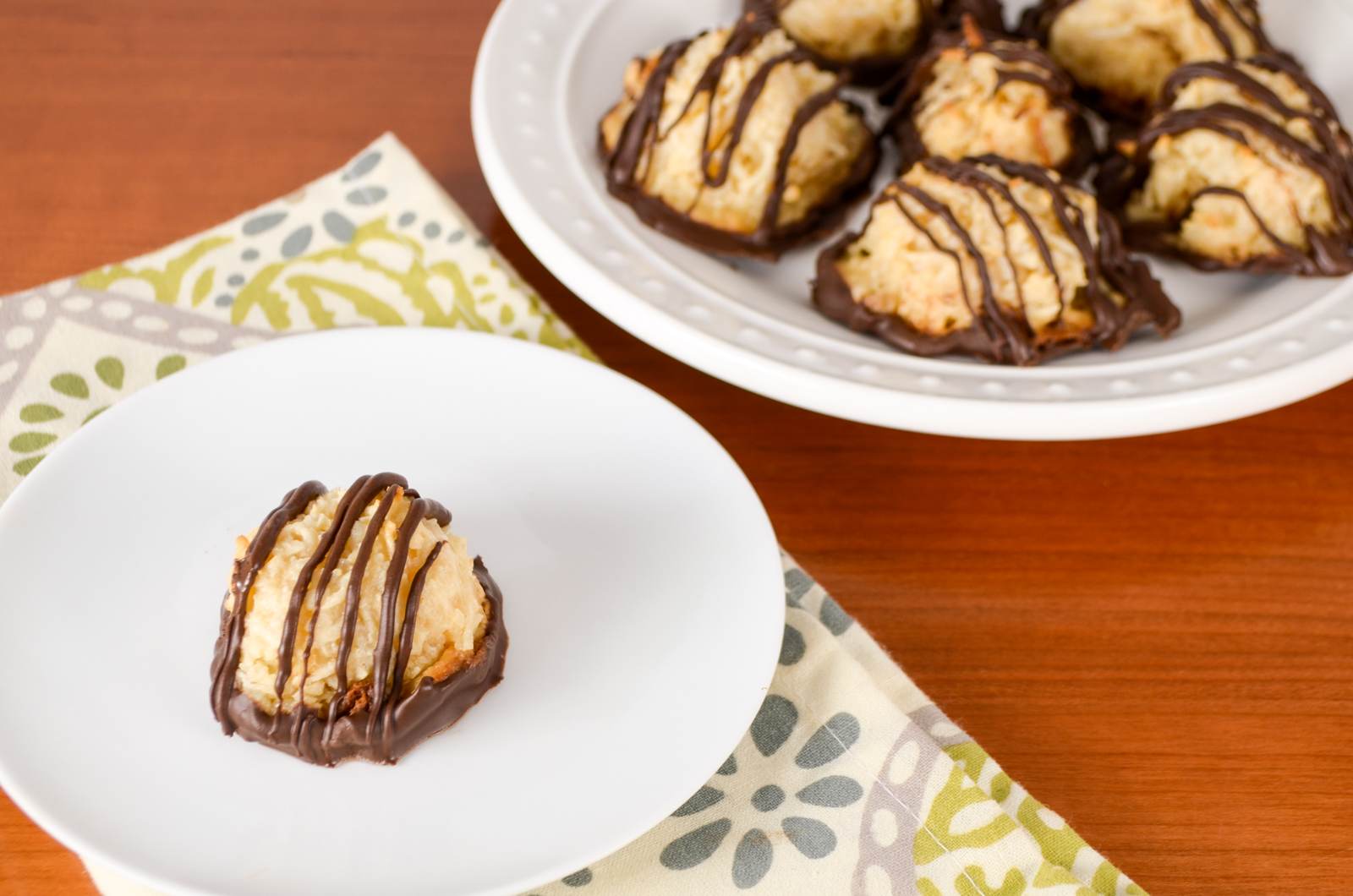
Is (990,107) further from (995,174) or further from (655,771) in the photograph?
(655,771)

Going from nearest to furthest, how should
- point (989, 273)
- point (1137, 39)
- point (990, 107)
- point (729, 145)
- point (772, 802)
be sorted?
1. point (772, 802)
2. point (989, 273)
3. point (729, 145)
4. point (990, 107)
5. point (1137, 39)

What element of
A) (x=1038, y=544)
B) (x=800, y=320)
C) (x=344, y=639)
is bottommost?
(x=1038, y=544)

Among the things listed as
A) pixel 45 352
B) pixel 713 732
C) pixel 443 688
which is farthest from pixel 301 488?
pixel 45 352

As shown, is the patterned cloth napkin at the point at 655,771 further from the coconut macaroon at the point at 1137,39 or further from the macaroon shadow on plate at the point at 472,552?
the coconut macaroon at the point at 1137,39

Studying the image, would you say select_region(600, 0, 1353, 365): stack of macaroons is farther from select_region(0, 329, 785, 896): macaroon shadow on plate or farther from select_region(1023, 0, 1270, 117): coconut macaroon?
select_region(0, 329, 785, 896): macaroon shadow on plate

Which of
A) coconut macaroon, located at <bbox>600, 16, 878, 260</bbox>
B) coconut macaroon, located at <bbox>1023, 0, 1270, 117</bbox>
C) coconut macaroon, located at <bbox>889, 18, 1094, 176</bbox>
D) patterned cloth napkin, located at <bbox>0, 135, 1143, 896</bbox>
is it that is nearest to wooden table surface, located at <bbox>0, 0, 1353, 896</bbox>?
patterned cloth napkin, located at <bbox>0, 135, 1143, 896</bbox>

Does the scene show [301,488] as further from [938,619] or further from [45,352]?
[938,619]

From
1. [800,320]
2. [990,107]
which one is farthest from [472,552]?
[990,107]
